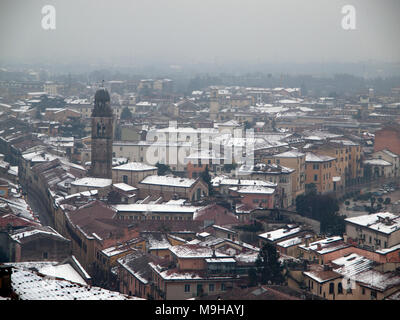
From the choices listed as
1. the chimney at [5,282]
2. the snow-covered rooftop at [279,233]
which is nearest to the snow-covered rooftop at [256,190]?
the snow-covered rooftop at [279,233]

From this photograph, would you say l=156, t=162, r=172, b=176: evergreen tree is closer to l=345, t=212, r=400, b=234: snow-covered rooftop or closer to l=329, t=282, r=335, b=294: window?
l=345, t=212, r=400, b=234: snow-covered rooftop

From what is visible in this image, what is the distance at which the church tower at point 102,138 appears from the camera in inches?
657

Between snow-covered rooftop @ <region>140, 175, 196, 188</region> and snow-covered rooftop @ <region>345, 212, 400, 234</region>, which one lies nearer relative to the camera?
snow-covered rooftop @ <region>345, 212, 400, 234</region>

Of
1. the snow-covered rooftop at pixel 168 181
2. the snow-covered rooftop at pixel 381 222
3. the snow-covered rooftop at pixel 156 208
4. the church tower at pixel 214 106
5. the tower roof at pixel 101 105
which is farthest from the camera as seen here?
the church tower at pixel 214 106

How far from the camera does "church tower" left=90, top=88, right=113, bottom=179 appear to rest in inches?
657

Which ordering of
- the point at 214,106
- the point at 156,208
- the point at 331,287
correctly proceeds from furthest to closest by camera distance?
1. the point at 214,106
2. the point at 156,208
3. the point at 331,287

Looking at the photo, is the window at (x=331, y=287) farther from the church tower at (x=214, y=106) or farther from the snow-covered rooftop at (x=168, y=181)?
the church tower at (x=214, y=106)

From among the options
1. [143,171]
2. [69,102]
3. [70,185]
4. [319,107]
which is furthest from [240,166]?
[319,107]

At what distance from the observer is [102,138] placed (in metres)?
16.7

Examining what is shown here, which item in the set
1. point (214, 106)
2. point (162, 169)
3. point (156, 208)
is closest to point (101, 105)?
point (162, 169)

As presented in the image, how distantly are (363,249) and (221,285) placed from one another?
2.41m

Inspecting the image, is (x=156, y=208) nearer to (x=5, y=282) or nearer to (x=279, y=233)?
(x=279, y=233)

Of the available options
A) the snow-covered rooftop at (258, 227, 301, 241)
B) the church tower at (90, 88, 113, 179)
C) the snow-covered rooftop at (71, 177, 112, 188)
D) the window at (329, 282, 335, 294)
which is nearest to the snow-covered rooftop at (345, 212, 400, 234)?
the snow-covered rooftop at (258, 227, 301, 241)

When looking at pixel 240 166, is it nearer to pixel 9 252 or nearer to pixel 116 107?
pixel 9 252
